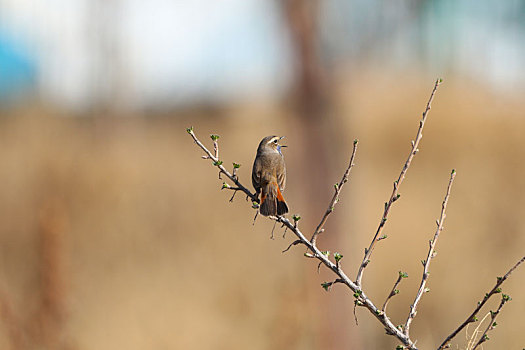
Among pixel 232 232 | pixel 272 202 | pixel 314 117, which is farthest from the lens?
pixel 232 232

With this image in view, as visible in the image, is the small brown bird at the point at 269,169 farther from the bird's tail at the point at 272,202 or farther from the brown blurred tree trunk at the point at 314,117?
the brown blurred tree trunk at the point at 314,117

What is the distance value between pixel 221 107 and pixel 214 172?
6853mm

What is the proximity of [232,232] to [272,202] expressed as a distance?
8214mm

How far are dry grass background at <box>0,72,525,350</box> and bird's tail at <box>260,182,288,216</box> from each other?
168 cm

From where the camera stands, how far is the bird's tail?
7.35 ft

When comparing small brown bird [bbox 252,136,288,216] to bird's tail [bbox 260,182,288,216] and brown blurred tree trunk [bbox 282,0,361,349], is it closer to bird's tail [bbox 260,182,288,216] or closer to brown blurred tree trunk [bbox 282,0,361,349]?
bird's tail [bbox 260,182,288,216]

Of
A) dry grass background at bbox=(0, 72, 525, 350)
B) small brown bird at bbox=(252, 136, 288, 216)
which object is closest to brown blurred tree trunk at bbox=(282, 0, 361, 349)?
dry grass background at bbox=(0, 72, 525, 350)

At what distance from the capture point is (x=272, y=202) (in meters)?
2.37

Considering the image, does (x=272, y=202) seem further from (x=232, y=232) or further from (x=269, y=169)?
(x=232, y=232)

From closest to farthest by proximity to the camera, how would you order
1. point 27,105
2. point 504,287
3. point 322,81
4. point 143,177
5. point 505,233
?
1. point 322,81
2. point 504,287
3. point 505,233
4. point 143,177
5. point 27,105

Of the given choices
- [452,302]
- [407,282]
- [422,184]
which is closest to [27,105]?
[422,184]

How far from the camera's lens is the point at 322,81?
530 cm

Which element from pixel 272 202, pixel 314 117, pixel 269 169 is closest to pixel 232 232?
pixel 314 117

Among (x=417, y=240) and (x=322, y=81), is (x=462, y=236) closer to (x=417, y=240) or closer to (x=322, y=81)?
(x=417, y=240)
